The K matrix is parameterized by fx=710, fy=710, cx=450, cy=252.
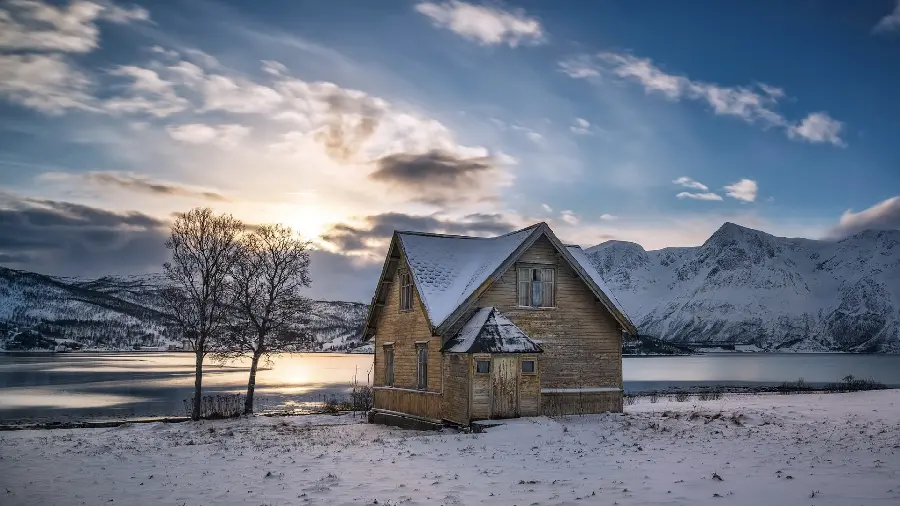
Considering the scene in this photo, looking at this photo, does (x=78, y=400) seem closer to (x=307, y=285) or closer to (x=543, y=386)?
(x=307, y=285)

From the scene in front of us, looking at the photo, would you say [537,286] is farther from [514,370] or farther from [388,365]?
[388,365]

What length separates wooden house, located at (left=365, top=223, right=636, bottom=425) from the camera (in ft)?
91.6

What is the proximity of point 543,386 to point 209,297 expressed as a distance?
71.6ft

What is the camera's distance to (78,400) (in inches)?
2712

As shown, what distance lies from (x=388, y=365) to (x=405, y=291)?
14.2 feet

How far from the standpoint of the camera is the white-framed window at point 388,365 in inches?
1366

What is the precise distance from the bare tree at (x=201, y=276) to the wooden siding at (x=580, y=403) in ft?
66.6

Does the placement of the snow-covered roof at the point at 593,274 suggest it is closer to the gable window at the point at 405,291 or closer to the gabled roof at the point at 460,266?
the gabled roof at the point at 460,266

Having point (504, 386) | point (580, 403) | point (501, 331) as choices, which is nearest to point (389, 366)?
point (504, 386)

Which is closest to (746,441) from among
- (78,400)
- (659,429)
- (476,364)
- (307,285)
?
(659,429)

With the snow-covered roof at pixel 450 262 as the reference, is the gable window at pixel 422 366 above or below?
below

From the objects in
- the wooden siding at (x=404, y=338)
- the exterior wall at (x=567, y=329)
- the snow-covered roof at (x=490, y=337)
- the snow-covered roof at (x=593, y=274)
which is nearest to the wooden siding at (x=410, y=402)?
the wooden siding at (x=404, y=338)

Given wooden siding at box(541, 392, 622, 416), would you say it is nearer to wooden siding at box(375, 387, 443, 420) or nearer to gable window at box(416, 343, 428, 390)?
wooden siding at box(375, 387, 443, 420)

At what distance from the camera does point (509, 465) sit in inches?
728
